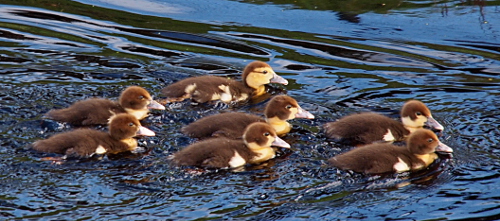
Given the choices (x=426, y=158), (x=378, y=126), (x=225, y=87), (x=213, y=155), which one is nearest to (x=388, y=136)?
(x=378, y=126)

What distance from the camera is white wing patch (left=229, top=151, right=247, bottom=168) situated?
6.54 meters

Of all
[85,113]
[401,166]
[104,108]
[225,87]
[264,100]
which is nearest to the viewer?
[401,166]

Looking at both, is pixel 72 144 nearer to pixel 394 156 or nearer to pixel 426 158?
pixel 394 156

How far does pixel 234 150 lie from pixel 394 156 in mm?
1308

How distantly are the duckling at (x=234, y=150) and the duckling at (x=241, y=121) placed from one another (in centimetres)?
30

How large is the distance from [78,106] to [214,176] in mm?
1885

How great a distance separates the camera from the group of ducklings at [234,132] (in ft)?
21.3

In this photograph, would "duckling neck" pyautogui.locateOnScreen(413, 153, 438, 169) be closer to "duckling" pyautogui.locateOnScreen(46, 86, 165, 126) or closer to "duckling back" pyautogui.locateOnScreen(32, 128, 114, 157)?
"duckling" pyautogui.locateOnScreen(46, 86, 165, 126)

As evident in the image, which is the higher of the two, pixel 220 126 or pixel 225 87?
pixel 225 87

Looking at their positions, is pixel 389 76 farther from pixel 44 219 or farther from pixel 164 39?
pixel 44 219

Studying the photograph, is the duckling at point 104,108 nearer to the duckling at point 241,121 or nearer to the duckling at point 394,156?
the duckling at point 241,121

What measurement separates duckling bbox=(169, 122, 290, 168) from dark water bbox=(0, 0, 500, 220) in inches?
6.1

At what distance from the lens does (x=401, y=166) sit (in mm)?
6445

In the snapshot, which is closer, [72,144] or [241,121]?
[72,144]
